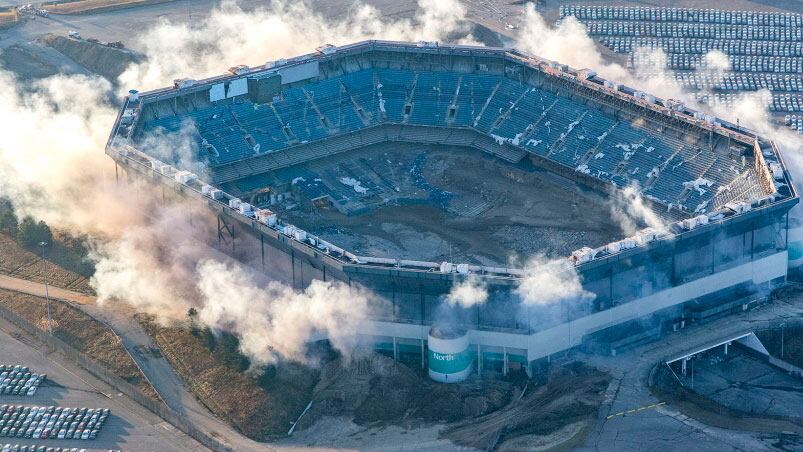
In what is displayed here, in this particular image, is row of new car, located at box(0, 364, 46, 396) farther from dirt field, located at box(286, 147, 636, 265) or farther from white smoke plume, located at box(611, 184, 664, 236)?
white smoke plume, located at box(611, 184, 664, 236)

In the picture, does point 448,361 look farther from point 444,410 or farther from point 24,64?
point 24,64

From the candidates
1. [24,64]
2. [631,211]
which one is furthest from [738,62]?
[24,64]

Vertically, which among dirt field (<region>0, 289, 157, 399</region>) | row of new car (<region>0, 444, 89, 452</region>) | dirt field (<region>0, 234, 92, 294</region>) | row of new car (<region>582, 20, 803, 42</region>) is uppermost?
row of new car (<region>582, 20, 803, 42</region>)

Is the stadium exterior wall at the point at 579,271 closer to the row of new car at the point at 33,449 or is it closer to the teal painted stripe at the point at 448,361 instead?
the teal painted stripe at the point at 448,361

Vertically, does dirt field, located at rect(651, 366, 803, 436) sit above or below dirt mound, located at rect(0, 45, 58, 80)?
below

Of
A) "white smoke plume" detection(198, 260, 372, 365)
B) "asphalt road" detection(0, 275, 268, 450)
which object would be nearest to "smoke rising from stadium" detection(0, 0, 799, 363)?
"white smoke plume" detection(198, 260, 372, 365)
